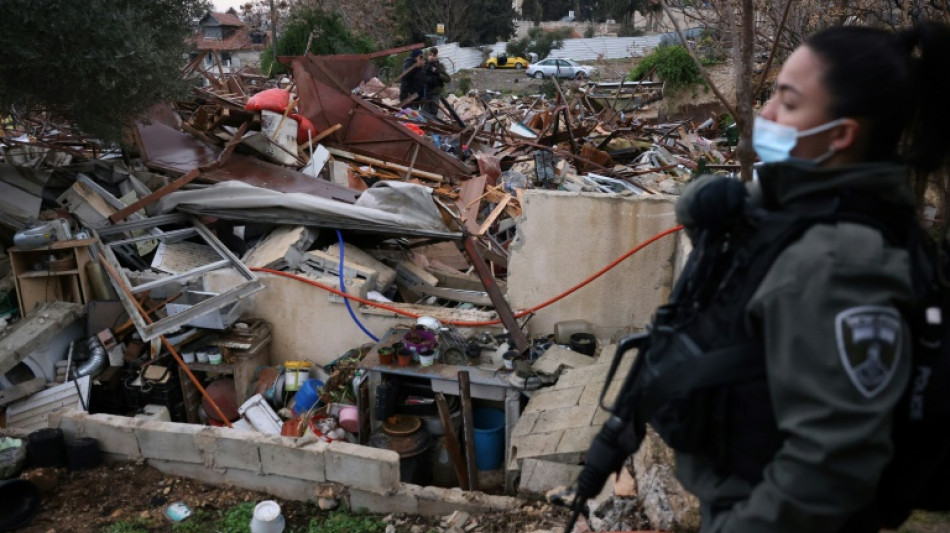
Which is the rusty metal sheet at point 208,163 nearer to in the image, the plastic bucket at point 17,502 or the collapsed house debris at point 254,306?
the collapsed house debris at point 254,306

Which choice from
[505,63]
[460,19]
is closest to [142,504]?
[505,63]

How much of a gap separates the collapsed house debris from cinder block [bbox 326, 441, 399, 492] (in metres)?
0.28

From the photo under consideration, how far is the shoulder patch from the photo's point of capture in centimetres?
115

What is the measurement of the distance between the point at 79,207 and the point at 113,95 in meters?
1.13

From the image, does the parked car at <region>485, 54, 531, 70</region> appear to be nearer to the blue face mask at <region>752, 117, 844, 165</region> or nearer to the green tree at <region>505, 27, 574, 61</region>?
the green tree at <region>505, 27, 574, 61</region>

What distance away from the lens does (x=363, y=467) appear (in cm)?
427

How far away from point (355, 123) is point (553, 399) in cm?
635

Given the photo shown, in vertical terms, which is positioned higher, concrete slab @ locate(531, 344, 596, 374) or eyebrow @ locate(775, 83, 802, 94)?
eyebrow @ locate(775, 83, 802, 94)

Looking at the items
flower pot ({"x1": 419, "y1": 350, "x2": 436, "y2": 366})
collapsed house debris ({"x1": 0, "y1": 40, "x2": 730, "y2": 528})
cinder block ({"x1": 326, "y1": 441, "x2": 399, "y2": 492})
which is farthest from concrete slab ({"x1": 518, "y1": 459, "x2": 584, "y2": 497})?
flower pot ({"x1": 419, "y1": 350, "x2": 436, "y2": 366})

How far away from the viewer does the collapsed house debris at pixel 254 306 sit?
5504mm

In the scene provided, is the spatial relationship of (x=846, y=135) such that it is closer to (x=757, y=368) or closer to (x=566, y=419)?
(x=757, y=368)

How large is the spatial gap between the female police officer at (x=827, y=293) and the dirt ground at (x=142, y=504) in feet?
8.97

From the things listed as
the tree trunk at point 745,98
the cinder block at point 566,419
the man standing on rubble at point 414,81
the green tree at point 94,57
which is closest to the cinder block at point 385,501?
the cinder block at point 566,419

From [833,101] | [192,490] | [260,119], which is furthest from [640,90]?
[833,101]
